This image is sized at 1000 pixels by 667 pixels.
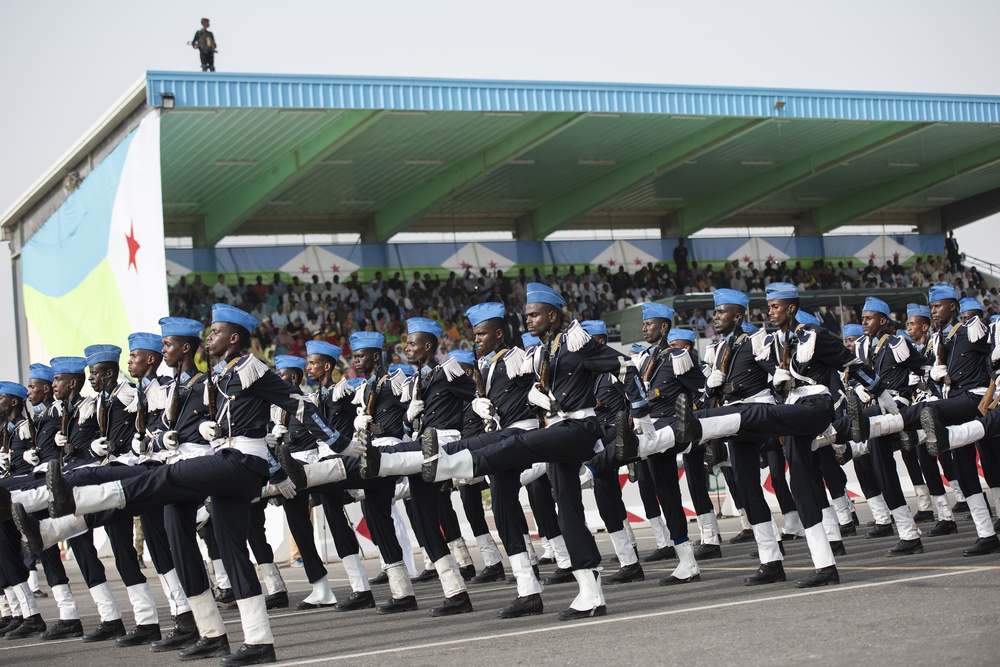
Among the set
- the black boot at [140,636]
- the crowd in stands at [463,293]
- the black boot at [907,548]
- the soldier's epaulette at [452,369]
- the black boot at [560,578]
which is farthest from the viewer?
the crowd in stands at [463,293]

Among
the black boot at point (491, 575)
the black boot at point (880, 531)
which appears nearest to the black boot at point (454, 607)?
the black boot at point (491, 575)

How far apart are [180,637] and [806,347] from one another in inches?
191

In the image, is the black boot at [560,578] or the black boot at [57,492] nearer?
the black boot at [57,492]

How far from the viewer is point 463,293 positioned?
31.6 meters

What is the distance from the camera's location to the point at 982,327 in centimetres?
1000

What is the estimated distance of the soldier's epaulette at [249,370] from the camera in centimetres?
718

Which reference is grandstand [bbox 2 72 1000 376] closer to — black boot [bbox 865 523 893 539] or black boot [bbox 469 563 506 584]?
black boot [bbox 469 563 506 584]

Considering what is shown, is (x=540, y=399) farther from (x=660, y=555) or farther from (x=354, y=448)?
(x=660, y=555)

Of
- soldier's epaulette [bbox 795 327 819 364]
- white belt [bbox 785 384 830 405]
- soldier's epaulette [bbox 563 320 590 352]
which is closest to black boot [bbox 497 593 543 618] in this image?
soldier's epaulette [bbox 563 320 590 352]

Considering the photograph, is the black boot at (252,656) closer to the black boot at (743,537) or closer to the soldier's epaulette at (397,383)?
the soldier's epaulette at (397,383)

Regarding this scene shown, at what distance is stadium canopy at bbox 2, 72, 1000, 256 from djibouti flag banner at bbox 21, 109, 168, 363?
63 centimetres

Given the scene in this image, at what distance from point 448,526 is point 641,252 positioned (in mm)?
24735

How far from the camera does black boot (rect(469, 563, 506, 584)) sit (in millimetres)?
11391

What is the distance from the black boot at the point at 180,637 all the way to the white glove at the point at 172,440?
140 cm
